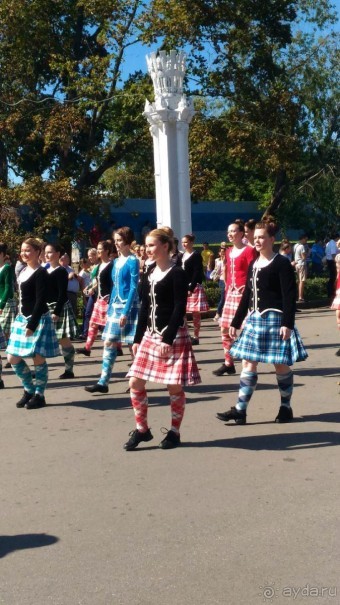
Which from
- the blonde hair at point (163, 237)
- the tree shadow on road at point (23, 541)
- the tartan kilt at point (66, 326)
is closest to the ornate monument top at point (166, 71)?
the tartan kilt at point (66, 326)

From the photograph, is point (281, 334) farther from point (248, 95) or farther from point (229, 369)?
point (248, 95)

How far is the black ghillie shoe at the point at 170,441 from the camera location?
715cm

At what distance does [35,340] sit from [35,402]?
0.64m

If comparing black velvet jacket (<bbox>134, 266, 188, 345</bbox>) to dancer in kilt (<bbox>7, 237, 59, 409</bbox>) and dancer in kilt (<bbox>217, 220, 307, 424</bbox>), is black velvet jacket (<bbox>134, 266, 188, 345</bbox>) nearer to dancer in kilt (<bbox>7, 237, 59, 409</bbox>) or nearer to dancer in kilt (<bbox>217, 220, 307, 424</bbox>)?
dancer in kilt (<bbox>217, 220, 307, 424</bbox>)

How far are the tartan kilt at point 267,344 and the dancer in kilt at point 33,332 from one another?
2.19 meters

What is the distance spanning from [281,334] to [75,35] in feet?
62.9

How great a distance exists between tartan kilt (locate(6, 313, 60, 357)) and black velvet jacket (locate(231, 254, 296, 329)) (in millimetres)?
2099

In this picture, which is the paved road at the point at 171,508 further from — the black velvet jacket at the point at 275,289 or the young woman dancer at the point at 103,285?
the young woman dancer at the point at 103,285

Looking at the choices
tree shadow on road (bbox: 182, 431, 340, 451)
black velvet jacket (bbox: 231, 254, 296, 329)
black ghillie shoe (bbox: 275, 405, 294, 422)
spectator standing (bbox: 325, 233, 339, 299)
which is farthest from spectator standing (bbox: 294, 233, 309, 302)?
tree shadow on road (bbox: 182, 431, 340, 451)

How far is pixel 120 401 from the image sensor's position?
9.47 metres

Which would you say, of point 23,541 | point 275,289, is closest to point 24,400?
point 275,289

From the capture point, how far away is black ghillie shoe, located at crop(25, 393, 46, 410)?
9.16 metres

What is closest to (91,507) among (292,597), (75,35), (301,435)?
(292,597)

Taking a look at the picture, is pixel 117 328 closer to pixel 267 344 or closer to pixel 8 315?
pixel 267 344
